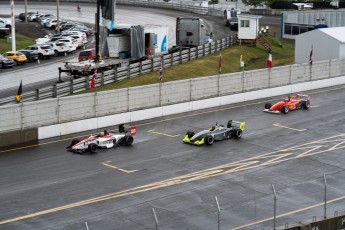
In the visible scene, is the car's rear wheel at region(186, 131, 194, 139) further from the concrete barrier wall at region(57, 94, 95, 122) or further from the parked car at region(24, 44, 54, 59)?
the parked car at region(24, 44, 54, 59)

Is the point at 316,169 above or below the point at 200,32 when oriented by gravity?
below

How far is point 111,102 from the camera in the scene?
42688 mm

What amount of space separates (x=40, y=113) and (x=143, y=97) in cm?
752

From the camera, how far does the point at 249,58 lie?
70.9m

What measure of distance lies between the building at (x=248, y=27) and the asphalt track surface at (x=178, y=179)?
32.2 metres

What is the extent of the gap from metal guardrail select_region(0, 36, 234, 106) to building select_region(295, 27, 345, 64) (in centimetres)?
890

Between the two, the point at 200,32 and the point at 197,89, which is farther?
the point at 200,32

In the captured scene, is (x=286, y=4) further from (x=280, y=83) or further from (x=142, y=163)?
(x=142, y=163)

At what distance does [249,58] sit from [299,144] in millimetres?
32768

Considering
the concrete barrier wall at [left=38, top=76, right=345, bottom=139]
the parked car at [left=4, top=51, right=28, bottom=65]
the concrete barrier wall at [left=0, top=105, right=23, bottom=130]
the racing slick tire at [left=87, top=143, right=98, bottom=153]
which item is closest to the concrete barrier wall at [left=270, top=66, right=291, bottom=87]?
the concrete barrier wall at [left=38, top=76, right=345, bottom=139]

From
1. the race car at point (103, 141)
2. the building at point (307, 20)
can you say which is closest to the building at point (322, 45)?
the building at point (307, 20)

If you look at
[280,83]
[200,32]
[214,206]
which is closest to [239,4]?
[200,32]

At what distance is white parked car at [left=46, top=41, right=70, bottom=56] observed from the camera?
2872 inches

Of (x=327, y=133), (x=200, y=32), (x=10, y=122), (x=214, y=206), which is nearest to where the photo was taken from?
(x=214, y=206)
